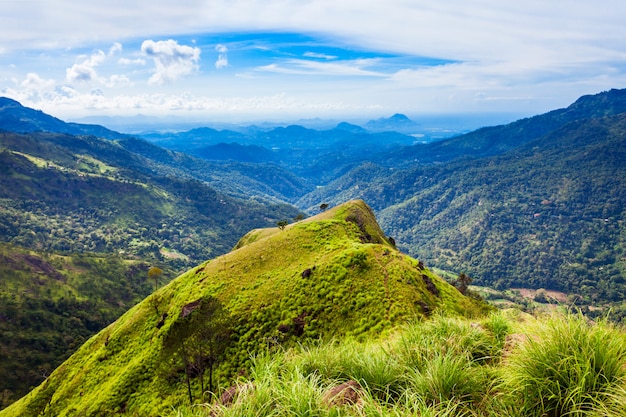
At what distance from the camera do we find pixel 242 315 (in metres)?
53.7

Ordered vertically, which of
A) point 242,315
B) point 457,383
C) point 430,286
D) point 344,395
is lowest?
point 242,315

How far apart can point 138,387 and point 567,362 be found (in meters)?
59.6

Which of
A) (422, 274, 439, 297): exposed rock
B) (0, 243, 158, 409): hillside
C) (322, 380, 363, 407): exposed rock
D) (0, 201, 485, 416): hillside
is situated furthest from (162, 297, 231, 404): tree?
(0, 243, 158, 409): hillside

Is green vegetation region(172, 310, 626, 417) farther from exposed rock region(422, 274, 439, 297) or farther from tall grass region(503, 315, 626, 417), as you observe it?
exposed rock region(422, 274, 439, 297)

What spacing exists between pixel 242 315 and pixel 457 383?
1936 inches

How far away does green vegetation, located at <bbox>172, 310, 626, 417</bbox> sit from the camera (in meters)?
7.12

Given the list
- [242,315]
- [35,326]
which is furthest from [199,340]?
[35,326]

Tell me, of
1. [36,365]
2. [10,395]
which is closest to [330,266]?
[10,395]

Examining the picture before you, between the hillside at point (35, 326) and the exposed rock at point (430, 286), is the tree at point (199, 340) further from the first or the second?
the hillside at point (35, 326)

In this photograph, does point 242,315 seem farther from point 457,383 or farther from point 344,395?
point 457,383

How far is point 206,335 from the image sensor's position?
35.5 m

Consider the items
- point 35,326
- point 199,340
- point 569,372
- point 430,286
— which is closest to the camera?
point 569,372

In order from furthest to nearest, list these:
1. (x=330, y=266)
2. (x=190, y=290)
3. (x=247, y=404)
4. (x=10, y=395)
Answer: (x=10, y=395), (x=190, y=290), (x=330, y=266), (x=247, y=404)

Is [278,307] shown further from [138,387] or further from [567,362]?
[567,362]
